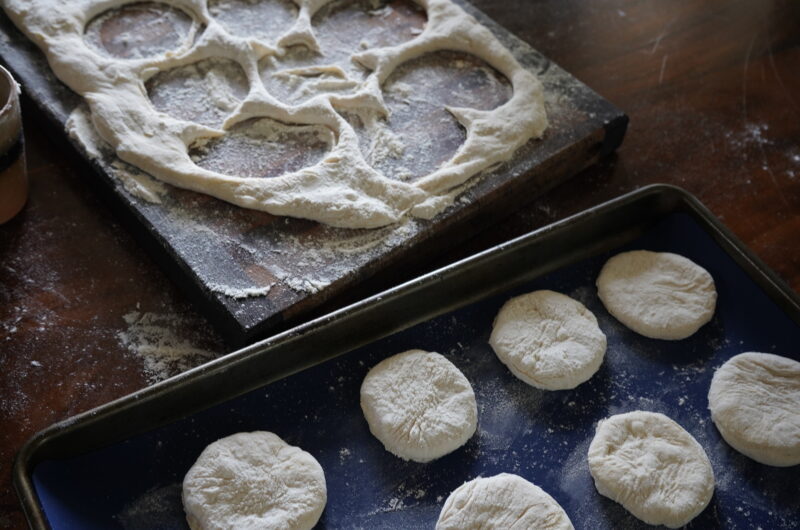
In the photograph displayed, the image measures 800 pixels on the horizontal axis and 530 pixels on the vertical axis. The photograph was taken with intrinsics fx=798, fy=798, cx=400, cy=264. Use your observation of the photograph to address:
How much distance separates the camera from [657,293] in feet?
5.01

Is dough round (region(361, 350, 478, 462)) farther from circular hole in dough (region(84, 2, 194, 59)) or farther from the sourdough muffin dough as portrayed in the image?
circular hole in dough (region(84, 2, 194, 59))

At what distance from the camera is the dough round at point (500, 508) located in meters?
1.20

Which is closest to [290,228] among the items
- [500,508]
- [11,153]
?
[11,153]

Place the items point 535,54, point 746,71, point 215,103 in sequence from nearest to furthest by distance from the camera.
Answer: point 215,103, point 535,54, point 746,71

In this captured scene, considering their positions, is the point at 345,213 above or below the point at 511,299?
above

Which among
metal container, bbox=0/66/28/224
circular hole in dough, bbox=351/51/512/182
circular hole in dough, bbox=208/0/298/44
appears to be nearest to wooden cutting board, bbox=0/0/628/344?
circular hole in dough, bbox=351/51/512/182

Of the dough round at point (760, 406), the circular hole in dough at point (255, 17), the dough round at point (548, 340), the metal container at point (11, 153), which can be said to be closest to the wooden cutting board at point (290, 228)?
the metal container at point (11, 153)

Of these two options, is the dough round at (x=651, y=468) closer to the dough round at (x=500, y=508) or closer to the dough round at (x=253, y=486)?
the dough round at (x=500, y=508)

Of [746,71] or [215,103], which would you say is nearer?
[215,103]

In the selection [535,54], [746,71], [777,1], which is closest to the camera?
[535,54]

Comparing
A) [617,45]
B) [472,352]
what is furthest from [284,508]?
[617,45]

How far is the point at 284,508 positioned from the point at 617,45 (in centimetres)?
155

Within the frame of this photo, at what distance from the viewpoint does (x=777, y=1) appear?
Answer: 2.33 metres

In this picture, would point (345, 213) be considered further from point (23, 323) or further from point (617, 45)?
point (617, 45)
